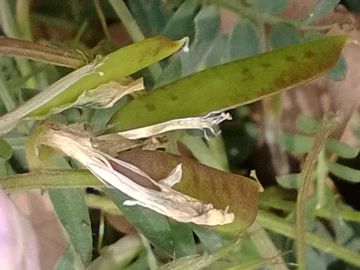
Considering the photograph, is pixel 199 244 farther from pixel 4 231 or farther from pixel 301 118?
pixel 4 231

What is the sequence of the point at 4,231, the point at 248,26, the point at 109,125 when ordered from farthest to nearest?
1. the point at 248,26
2. the point at 109,125
3. the point at 4,231

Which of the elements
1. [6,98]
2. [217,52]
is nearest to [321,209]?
[217,52]

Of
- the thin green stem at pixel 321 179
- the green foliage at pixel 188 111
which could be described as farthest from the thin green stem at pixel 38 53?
the thin green stem at pixel 321 179

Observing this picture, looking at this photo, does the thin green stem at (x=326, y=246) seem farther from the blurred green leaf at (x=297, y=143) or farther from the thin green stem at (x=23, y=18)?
the thin green stem at (x=23, y=18)

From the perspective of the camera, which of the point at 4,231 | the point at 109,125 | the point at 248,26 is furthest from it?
the point at 248,26

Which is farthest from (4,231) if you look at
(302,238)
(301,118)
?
(301,118)

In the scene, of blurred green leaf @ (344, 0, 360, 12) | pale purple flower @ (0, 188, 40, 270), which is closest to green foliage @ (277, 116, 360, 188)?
blurred green leaf @ (344, 0, 360, 12)

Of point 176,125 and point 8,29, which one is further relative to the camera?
point 8,29
